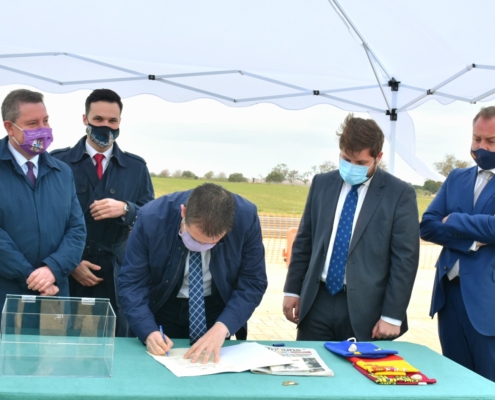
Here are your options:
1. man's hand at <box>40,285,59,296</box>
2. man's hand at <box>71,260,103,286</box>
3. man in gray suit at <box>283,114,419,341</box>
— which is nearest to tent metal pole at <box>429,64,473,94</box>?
man in gray suit at <box>283,114,419,341</box>

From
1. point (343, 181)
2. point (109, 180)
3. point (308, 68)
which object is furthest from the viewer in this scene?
point (308, 68)

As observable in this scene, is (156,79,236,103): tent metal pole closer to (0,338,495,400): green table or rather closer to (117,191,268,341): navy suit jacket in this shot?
(117,191,268,341): navy suit jacket

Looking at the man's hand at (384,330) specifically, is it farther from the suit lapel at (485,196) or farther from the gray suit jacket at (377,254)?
the suit lapel at (485,196)

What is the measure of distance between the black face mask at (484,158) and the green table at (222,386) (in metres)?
1.23

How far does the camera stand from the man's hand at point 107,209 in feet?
11.3

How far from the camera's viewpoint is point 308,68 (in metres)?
5.28

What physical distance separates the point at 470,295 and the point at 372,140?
96 centimetres

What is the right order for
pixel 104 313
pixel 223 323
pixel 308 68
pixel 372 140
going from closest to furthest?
pixel 104 313, pixel 223 323, pixel 372 140, pixel 308 68

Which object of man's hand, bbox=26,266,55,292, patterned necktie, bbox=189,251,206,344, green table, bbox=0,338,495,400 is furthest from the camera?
man's hand, bbox=26,266,55,292

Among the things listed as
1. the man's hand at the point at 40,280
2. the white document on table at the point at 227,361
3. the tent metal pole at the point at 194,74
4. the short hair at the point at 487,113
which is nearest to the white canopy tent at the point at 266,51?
the tent metal pole at the point at 194,74

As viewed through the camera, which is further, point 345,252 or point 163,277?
point 345,252

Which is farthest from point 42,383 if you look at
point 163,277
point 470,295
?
point 470,295

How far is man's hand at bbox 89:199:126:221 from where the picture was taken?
3.43 meters

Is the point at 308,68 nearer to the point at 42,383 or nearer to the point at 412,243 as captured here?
the point at 412,243
